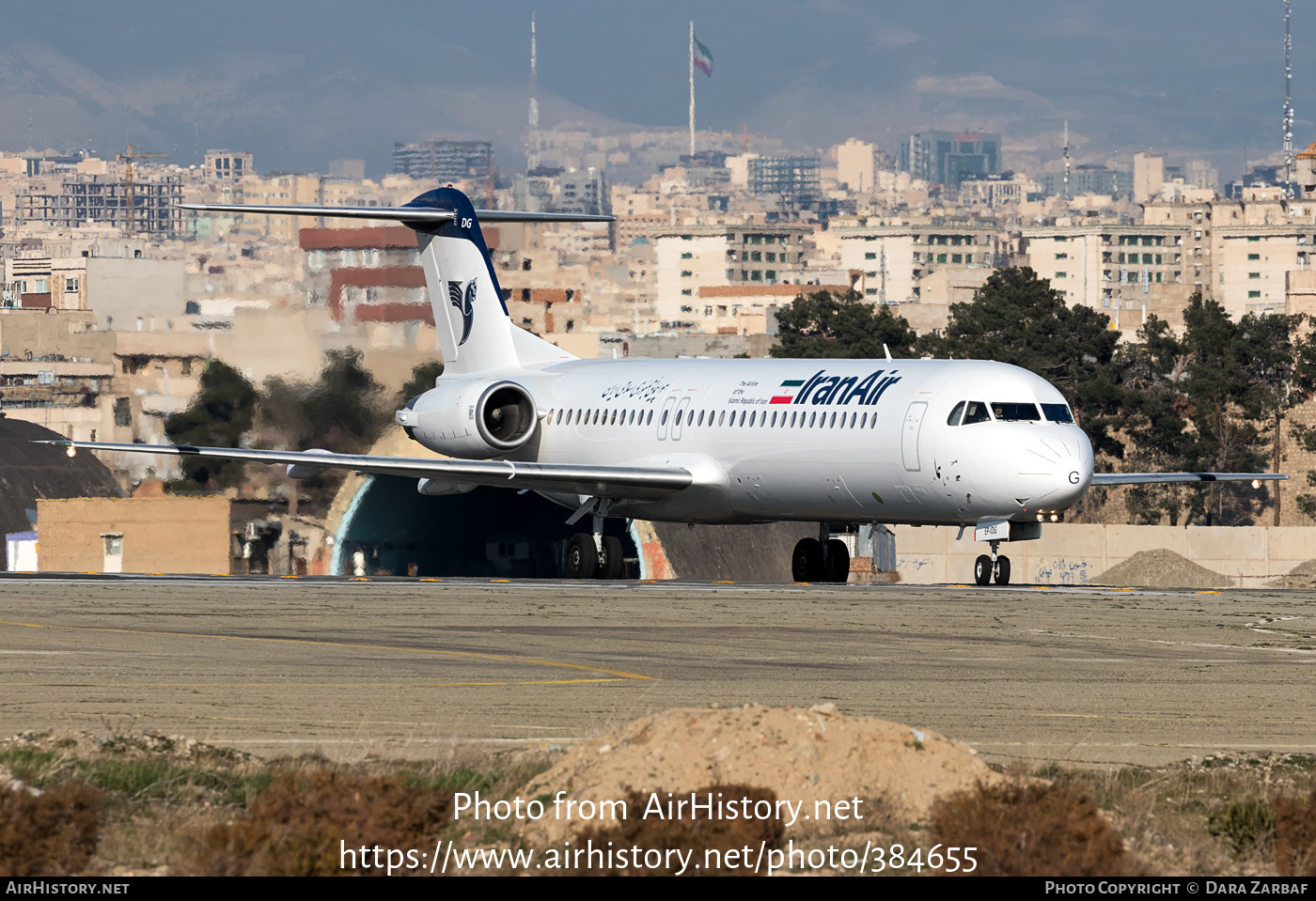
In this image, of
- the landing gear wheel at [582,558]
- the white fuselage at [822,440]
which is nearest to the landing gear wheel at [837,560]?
the white fuselage at [822,440]

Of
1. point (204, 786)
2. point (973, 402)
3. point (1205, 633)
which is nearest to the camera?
point (204, 786)

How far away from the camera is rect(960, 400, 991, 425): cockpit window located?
109 ft

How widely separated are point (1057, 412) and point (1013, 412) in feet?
2.93

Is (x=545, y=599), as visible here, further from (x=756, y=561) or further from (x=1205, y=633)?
(x=756, y=561)

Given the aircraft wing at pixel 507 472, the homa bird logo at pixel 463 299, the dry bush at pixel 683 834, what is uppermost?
the homa bird logo at pixel 463 299

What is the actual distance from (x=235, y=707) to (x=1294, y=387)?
95.3m

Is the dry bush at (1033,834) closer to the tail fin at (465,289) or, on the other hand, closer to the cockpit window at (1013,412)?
the cockpit window at (1013,412)

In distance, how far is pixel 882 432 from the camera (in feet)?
112

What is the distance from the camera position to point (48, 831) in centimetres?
1062

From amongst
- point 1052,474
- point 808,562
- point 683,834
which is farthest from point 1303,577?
point 683,834

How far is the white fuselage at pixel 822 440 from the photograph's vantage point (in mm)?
32750

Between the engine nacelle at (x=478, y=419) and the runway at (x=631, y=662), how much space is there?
901 cm

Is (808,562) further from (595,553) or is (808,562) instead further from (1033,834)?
(1033,834)
